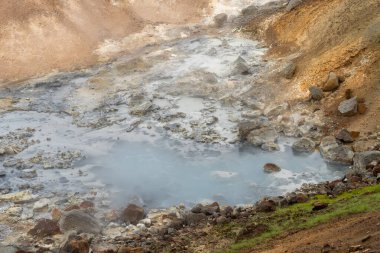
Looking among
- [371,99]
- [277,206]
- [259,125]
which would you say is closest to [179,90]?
[259,125]

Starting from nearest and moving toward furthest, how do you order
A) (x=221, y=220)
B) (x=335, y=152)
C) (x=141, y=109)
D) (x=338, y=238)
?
(x=338, y=238), (x=221, y=220), (x=335, y=152), (x=141, y=109)

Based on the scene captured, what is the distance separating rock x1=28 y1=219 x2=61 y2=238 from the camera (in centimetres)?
1582

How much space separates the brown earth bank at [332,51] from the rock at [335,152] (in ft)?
4.40

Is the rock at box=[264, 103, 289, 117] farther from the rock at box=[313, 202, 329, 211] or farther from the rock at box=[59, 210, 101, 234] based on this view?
the rock at box=[59, 210, 101, 234]

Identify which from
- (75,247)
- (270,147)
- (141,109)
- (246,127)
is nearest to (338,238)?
(75,247)

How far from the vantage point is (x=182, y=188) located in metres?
19.0

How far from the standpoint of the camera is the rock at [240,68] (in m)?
27.6

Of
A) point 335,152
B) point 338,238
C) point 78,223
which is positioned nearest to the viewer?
point 338,238

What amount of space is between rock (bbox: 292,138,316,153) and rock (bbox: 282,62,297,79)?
221 inches

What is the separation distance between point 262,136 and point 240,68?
6.85 m

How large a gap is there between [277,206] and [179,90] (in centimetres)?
A: 1211

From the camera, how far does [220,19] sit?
114 ft

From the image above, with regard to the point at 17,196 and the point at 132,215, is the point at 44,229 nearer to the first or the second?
the point at 132,215

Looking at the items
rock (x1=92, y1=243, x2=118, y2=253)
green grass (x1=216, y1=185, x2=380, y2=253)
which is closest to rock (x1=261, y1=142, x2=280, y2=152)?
green grass (x1=216, y1=185, x2=380, y2=253)
